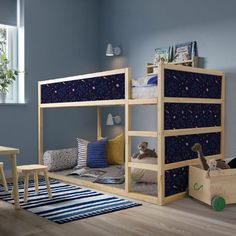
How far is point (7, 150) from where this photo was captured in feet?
9.17

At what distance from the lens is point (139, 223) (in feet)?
8.18

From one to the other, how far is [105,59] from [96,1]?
88cm

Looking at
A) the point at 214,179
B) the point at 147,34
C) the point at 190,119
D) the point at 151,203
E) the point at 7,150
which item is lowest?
the point at 151,203

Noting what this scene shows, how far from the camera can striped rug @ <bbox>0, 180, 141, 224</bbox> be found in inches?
106

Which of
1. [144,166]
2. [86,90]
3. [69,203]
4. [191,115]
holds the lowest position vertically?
[69,203]

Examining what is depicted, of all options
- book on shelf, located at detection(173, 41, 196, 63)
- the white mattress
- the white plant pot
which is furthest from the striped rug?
book on shelf, located at detection(173, 41, 196, 63)

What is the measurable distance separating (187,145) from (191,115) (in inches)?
11.0

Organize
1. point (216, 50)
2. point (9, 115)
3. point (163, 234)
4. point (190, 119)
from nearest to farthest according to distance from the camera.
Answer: point (163, 234)
point (190, 119)
point (216, 50)
point (9, 115)

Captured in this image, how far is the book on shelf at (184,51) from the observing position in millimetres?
4070

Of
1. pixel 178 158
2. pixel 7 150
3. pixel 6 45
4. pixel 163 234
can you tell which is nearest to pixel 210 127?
pixel 178 158

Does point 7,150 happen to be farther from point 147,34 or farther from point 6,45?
point 147,34

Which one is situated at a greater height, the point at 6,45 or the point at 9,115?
the point at 6,45

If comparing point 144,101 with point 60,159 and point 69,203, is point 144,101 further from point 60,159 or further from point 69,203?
point 60,159

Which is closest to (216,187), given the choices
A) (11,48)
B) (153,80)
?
(153,80)
